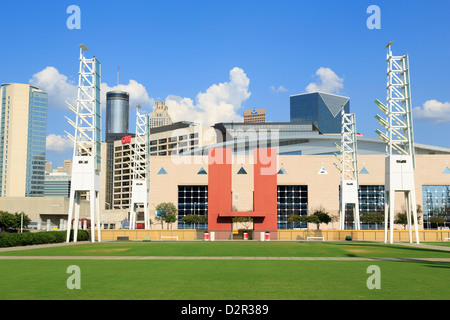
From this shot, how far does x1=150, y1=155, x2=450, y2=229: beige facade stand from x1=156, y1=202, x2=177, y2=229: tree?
4.06 meters

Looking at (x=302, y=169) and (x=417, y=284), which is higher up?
(x=302, y=169)

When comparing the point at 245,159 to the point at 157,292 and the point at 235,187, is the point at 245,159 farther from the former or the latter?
the point at 157,292

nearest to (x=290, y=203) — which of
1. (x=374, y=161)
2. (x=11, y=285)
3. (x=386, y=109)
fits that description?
(x=374, y=161)

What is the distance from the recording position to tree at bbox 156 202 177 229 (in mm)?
112000

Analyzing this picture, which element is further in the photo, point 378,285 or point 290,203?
point 290,203

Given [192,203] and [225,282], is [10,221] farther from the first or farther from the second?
[225,282]

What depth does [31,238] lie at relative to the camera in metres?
48.4

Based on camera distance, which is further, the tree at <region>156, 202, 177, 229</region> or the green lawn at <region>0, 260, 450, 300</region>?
the tree at <region>156, 202, 177, 229</region>

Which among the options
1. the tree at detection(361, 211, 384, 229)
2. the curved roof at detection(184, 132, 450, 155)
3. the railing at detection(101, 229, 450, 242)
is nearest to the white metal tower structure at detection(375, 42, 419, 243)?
the railing at detection(101, 229, 450, 242)

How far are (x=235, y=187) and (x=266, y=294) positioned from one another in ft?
346

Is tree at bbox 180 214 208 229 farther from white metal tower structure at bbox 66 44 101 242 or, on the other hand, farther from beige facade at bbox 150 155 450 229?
white metal tower structure at bbox 66 44 101 242

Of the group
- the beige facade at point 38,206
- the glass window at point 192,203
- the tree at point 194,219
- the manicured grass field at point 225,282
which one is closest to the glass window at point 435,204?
the tree at point 194,219

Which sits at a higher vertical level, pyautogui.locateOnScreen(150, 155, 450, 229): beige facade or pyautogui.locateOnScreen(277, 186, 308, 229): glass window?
pyautogui.locateOnScreen(150, 155, 450, 229): beige facade

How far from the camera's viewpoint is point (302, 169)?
388 feet
